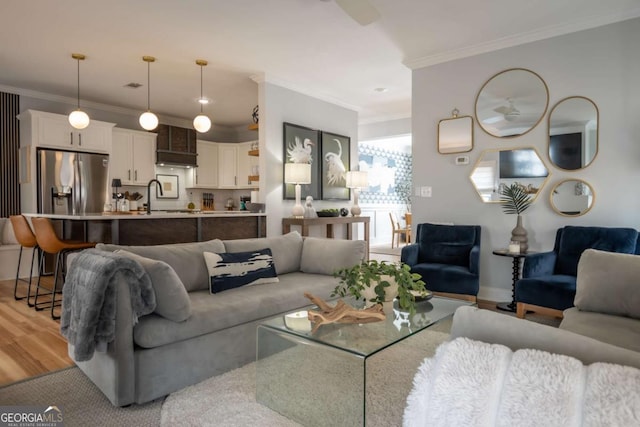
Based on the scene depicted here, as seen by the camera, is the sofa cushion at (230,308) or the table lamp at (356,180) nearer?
the sofa cushion at (230,308)

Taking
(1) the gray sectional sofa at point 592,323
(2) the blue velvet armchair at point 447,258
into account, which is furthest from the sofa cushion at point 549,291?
(1) the gray sectional sofa at point 592,323

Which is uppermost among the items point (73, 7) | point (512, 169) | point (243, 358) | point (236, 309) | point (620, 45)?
point (73, 7)

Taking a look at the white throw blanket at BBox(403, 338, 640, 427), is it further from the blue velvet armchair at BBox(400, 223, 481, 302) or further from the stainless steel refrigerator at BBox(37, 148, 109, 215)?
the stainless steel refrigerator at BBox(37, 148, 109, 215)

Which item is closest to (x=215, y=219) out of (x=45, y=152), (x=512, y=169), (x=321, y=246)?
(x=321, y=246)

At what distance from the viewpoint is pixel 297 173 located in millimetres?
5332

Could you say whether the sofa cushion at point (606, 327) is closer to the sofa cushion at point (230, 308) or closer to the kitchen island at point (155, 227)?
the sofa cushion at point (230, 308)

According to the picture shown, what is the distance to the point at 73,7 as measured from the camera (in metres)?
3.44

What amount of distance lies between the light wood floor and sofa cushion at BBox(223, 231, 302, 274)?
1.36 m

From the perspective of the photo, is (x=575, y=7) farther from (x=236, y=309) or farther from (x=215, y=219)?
(x=215, y=219)

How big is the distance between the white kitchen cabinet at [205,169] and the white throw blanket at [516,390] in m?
7.55

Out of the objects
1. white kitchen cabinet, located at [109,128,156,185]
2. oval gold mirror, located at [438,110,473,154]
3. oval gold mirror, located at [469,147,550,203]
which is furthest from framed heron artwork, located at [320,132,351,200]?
white kitchen cabinet, located at [109,128,156,185]

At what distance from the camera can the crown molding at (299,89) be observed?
523 cm

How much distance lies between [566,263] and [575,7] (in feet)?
7.51

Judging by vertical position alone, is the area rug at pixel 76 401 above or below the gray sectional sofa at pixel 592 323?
below
